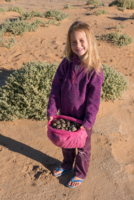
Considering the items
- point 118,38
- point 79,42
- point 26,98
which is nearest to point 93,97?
point 79,42

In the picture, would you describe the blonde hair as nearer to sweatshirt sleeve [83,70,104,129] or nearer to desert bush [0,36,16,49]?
sweatshirt sleeve [83,70,104,129]

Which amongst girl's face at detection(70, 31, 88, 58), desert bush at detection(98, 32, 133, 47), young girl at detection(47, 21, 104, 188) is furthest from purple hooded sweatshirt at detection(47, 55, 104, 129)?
desert bush at detection(98, 32, 133, 47)

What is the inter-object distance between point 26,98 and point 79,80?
5.71ft

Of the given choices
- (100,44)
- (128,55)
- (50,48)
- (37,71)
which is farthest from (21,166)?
(100,44)

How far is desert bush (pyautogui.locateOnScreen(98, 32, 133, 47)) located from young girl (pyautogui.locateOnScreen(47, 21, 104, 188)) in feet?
18.6

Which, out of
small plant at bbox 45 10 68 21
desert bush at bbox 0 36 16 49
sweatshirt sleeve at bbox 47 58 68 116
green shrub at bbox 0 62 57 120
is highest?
small plant at bbox 45 10 68 21

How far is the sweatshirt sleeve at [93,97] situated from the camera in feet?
6.35

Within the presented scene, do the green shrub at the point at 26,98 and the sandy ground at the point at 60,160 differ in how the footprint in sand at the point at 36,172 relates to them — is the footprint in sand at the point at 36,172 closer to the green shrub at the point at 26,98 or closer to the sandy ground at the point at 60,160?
the sandy ground at the point at 60,160

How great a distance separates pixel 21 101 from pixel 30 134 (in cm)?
63

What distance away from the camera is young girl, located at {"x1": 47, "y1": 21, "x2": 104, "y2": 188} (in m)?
1.93

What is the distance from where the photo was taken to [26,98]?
3492 millimetres

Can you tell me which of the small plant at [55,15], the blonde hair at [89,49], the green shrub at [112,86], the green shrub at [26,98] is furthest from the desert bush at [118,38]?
the blonde hair at [89,49]

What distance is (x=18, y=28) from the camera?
7.77 meters

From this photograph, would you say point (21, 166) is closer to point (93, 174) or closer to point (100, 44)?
point (93, 174)
